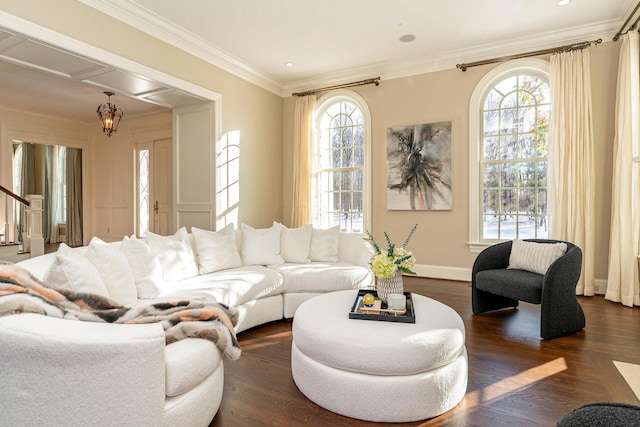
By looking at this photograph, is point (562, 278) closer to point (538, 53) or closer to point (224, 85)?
point (538, 53)

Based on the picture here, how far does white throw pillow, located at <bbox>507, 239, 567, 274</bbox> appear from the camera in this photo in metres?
3.17

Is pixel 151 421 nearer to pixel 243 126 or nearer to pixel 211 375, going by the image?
pixel 211 375

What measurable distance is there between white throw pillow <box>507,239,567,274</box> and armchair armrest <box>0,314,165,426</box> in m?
3.22

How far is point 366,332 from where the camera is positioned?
191cm

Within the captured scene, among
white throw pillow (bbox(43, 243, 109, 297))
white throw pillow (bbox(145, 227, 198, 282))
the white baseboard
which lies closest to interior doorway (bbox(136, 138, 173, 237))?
white throw pillow (bbox(145, 227, 198, 282))

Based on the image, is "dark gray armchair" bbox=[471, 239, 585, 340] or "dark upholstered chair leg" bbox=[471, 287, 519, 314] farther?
"dark upholstered chair leg" bbox=[471, 287, 519, 314]

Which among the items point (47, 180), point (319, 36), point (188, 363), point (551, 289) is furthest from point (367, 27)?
point (47, 180)

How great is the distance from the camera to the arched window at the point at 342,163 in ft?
19.0

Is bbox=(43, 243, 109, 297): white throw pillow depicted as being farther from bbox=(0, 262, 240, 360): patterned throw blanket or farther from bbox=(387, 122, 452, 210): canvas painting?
bbox=(387, 122, 452, 210): canvas painting

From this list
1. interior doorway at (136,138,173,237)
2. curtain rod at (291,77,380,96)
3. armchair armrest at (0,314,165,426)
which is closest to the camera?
armchair armrest at (0,314,165,426)

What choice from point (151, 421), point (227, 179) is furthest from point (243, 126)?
point (151, 421)

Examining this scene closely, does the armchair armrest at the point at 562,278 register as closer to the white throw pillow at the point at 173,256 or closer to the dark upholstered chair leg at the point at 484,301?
the dark upholstered chair leg at the point at 484,301

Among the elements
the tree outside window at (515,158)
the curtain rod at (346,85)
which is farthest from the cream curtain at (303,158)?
the tree outside window at (515,158)

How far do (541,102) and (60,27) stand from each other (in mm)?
5400
